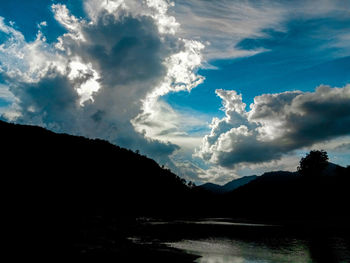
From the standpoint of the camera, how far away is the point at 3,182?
177 m

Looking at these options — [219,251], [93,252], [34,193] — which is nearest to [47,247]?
[93,252]

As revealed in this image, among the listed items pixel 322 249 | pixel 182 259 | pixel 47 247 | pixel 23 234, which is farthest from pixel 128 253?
pixel 322 249

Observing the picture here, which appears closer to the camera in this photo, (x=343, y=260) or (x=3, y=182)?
(x=343, y=260)

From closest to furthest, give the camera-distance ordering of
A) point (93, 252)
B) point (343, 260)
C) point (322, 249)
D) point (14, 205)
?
point (93, 252) < point (343, 260) < point (322, 249) < point (14, 205)

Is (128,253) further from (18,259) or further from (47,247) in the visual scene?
(18,259)

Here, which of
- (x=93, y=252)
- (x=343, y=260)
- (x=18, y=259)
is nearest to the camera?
(x=18, y=259)

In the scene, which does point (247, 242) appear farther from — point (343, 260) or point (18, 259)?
point (18, 259)

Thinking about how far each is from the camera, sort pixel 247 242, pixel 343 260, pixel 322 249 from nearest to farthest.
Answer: pixel 343 260 → pixel 322 249 → pixel 247 242

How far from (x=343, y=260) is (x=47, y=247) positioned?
67592 mm

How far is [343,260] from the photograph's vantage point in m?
62.2

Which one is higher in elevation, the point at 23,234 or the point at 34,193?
the point at 34,193

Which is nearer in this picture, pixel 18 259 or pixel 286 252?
pixel 18 259

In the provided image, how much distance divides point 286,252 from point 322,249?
12961 mm

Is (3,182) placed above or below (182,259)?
above
